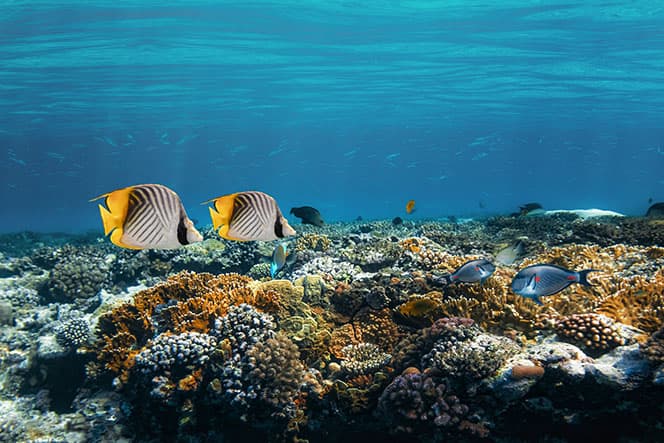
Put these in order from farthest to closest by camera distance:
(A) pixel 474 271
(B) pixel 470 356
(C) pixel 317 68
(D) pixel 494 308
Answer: (C) pixel 317 68
(D) pixel 494 308
(A) pixel 474 271
(B) pixel 470 356

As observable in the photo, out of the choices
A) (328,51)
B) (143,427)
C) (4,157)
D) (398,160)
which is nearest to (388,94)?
(328,51)

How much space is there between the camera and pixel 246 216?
8.61 feet

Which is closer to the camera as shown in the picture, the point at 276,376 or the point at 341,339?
the point at 276,376

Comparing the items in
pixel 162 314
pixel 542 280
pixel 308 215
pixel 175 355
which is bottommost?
pixel 175 355

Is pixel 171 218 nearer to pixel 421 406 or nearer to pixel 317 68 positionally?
pixel 421 406

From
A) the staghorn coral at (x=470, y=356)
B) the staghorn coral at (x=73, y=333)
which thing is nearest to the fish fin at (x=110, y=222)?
the staghorn coral at (x=470, y=356)

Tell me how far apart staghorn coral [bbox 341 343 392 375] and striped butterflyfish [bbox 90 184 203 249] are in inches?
Answer: 137

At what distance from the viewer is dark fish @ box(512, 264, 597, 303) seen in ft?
12.0

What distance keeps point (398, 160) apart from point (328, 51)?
352 feet

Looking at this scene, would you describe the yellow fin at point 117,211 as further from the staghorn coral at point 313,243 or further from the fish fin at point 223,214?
the staghorn coral at point 313,243

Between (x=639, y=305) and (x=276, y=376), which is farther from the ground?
(x=639, y=305)

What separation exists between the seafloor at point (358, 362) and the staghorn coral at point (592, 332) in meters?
0.02

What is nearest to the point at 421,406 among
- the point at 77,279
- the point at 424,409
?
the point at 424,409

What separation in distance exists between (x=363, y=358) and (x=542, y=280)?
2630mm
